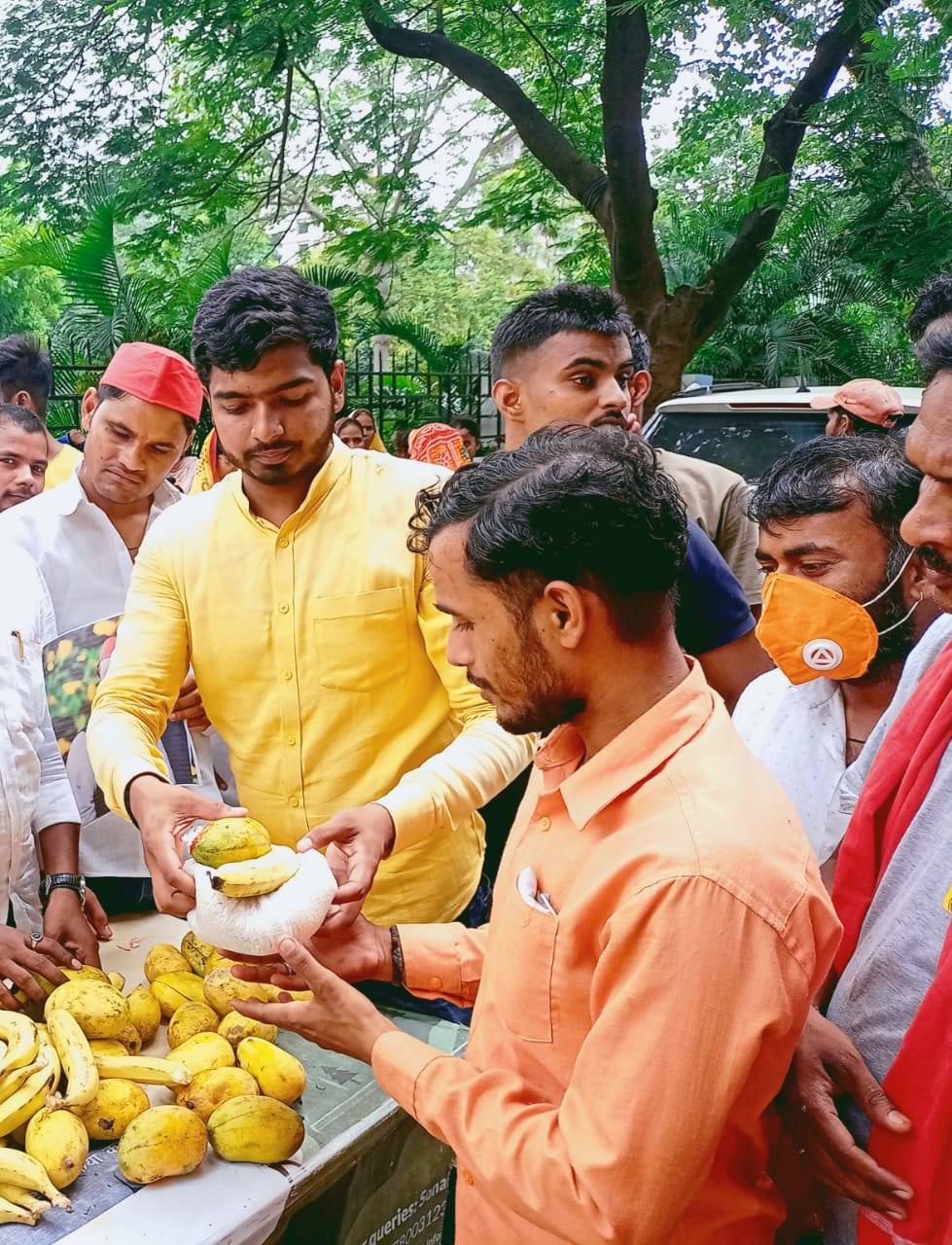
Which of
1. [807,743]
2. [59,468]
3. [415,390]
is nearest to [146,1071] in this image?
[807,743]

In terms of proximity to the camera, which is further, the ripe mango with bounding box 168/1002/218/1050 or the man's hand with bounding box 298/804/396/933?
the ripe mango with bounding box 168/1002/218/1050

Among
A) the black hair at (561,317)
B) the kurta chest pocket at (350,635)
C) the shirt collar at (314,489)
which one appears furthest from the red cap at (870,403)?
the kurta chest pocket at (350,635)

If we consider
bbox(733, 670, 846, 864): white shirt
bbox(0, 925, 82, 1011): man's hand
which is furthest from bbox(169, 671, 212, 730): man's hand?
bbox(733, 670, 846, 864): white shirt

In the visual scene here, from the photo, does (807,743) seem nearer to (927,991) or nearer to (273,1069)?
(927,991)

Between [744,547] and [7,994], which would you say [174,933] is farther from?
[744,547]

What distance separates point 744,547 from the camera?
3752 millimetres

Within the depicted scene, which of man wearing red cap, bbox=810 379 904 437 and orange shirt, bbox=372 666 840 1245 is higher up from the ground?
man wearing red cap, bbox=810 379 904 437

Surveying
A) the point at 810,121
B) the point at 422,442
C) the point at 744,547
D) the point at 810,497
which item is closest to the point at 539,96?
the point at 810,121

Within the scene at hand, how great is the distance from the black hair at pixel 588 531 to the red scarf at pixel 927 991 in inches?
21.0

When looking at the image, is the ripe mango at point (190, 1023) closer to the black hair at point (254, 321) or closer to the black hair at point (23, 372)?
the black hair at point (254, 321)

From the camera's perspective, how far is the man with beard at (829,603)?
1914mm

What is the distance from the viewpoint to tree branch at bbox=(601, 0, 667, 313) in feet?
23.8

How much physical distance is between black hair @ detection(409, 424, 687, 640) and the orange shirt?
15cm

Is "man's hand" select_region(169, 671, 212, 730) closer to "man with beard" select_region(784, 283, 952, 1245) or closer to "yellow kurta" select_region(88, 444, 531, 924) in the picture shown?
"yellow kurta" select_region(88, 444, 531, 924)
